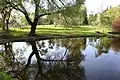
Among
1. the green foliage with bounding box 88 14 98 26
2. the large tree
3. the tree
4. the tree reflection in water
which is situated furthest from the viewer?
the green foliage with bounding box 88 14 98 26

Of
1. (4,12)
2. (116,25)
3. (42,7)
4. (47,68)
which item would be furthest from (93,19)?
(47,68)

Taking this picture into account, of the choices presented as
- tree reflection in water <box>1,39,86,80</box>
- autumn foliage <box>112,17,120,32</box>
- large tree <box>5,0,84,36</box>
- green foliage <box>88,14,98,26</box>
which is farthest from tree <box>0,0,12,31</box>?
green foliage <box>88,14,98,26</box>

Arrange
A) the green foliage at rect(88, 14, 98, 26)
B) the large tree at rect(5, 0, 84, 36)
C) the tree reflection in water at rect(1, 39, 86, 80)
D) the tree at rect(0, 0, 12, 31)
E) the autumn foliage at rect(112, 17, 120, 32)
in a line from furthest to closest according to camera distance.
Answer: the green foliage at rect(88, 14, 98, 26) < the autumn foliage at rect(112, 17, 120, 32) < the large tree at rect(5, 0, 84, 36) < the tree at rect(0, 0, 12, 31) < the tree reflection in water at rect(1, 39, 86, 80)

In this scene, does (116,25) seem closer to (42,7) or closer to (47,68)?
(42,7)

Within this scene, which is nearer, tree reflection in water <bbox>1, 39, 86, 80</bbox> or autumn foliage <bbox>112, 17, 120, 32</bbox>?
tree reflection in water <bbox>1, 39, 86, 80</bbox>

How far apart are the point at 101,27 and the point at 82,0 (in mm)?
19009

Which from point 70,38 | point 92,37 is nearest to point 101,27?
point 92,37

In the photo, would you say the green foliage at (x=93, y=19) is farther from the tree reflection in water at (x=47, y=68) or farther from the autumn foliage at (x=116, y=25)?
the tree reflection in water at (x=47, y=68)

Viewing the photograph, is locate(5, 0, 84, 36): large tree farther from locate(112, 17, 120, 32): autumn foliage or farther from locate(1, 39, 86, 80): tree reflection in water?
locate(1, 39, 86, 80): tree reflection in water

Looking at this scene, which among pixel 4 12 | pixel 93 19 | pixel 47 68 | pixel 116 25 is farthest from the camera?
pixel 93 19

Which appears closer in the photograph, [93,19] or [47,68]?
[47,68]

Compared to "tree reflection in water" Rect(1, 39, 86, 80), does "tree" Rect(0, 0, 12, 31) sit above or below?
above

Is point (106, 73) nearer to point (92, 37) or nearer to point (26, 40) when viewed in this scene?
point (26, 40)

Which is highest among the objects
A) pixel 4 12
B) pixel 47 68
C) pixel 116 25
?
pixel 4 12
